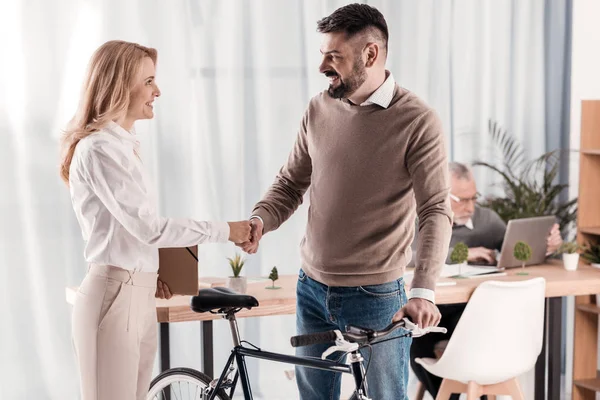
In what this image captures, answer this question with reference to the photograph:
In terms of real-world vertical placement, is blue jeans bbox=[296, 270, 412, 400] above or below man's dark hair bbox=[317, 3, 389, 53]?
below

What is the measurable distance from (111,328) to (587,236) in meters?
2.84

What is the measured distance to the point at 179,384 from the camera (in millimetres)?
2963

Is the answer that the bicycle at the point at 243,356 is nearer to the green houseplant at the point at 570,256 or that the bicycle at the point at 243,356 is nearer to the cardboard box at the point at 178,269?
the cardboard box at the point at 178,269

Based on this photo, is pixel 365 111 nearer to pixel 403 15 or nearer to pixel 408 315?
pixel 408 315

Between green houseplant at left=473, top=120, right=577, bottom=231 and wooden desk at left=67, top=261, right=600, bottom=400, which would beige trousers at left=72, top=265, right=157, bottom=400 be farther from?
green houseplant at left=473, top=120, right=577, bottom=231

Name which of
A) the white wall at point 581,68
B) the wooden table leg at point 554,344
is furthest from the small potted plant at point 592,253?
the white wall at point 581,68

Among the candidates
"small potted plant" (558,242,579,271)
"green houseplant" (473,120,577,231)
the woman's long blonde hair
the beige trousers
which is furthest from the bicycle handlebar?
"green houseplant" (473,120,577,231)

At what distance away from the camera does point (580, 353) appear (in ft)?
14.2

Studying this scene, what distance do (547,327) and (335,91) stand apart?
1.99 meters

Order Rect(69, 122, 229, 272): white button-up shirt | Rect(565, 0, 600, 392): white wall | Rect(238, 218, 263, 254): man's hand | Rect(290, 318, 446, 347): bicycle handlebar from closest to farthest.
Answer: Rect(290, 318, 446, 347): bicycle handlebar
Rect(69, 122, 229, 272): white button-up shirt
Rect(238, 218, 263, 254): man's hand
Rect(565, 0, 600, 392): white wall

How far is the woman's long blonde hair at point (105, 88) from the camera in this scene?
231 cm

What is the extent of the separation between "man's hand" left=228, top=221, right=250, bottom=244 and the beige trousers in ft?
1.00

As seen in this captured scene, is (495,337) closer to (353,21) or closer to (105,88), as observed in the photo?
(353,21)

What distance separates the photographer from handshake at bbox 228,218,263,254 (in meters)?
2.58
